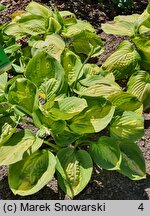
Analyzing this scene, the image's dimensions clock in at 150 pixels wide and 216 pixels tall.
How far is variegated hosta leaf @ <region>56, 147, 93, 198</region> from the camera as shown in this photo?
2.13 m

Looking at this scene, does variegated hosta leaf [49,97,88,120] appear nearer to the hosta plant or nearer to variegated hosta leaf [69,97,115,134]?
variegated hosta leaf [69,97,115,134]

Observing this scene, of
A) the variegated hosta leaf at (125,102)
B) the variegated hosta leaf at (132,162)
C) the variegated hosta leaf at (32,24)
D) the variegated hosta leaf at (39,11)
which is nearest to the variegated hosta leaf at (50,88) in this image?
the variegated hosta leaf at (125,102)

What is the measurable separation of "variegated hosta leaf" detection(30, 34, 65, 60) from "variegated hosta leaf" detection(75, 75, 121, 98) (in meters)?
0.26

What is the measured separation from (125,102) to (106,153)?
0.89 feet

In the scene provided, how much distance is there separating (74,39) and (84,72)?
11.0 inches

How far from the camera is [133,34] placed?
2820mm

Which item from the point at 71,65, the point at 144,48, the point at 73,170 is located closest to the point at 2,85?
the point at 71,65

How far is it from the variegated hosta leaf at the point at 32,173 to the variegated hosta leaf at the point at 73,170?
0.05 meters

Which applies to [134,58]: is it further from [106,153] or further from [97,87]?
[106,153]

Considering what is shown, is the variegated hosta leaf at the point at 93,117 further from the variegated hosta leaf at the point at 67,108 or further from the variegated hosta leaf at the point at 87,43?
the variegated hosta leaf at the point at 87,43

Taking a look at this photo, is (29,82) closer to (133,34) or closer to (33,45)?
(33,45)

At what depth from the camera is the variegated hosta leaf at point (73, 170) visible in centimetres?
213

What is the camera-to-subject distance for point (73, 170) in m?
2.17

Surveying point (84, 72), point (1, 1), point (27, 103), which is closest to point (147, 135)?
point (84, 72)
